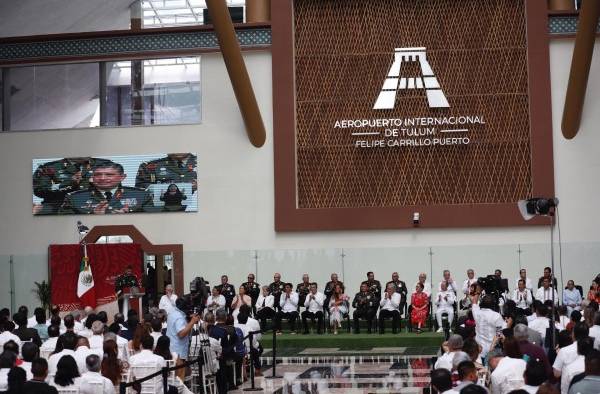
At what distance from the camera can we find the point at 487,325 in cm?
1423

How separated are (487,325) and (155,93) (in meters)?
15.2

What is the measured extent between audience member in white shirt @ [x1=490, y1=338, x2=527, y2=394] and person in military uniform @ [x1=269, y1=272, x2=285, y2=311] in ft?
47.2

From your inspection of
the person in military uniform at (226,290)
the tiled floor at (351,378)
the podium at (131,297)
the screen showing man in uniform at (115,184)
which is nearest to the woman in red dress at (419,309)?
the tiled floor at (351,378)

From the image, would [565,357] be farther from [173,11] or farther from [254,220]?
[173,11]

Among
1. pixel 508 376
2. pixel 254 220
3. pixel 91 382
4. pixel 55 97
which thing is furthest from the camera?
pixel 55 97

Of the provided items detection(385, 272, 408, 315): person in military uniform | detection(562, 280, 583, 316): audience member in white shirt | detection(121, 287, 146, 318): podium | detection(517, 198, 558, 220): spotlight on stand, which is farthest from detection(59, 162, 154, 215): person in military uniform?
detection(517, 198, 558, 220): spotlight on stand

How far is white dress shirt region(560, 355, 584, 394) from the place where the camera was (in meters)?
9.80

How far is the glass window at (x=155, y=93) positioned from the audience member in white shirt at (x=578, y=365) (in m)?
18.3

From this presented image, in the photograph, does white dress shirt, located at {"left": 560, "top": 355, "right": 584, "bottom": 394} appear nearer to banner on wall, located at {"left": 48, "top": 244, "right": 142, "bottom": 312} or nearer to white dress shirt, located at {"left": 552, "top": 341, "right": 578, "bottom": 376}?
white dress shirt, located at {"left": 552, "top": 341, "right": 578, "bottom": 376}

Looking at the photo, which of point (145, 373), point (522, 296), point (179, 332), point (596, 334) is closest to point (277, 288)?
point (522, 296)

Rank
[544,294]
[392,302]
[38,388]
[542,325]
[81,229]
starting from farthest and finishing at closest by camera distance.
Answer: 1. [81,229]
2. [392,302]
3. [544,294]
4. [542,325]
5. [38,388]

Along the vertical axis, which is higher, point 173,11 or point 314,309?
point 173,11

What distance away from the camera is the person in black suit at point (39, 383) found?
8984 mm

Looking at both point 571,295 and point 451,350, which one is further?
point 571,295
